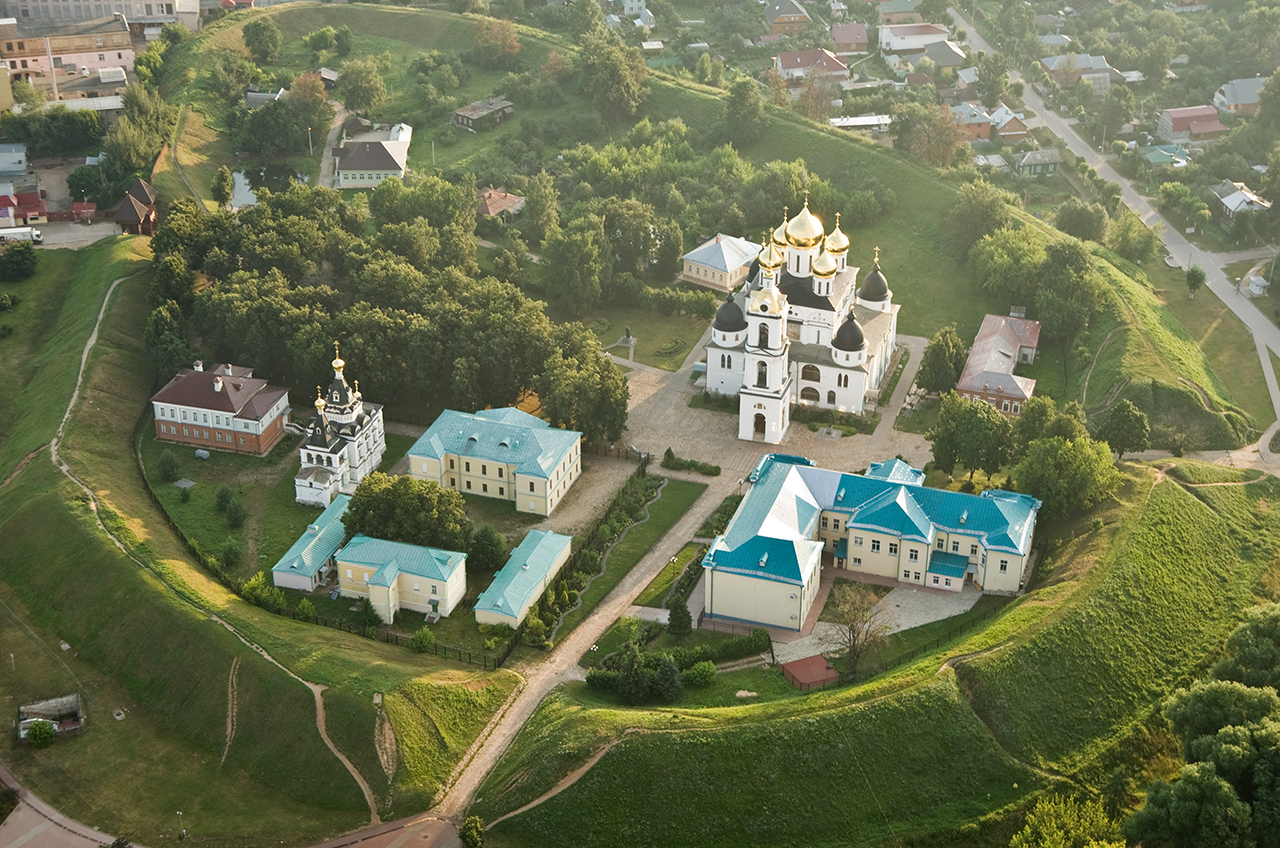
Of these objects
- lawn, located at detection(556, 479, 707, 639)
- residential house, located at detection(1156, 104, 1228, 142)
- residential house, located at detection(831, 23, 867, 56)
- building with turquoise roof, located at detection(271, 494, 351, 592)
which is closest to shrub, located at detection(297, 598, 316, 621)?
building with turquoise roof, located at detection(271, 494, 351, 592)

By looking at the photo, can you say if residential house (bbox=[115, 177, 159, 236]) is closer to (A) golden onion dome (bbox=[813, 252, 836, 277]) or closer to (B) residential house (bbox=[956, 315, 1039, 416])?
(A) golden onion dome (bbox=[813, 252, 836, 277])

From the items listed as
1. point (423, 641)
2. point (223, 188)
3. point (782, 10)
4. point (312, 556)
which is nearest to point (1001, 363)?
point (423, 641)

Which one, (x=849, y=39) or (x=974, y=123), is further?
(x=849, y=39)

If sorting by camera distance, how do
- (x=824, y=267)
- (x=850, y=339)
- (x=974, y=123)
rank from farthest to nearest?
(x=974, y=123), (x=824, y=267), (x=850, y=339)

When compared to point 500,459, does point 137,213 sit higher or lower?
higher

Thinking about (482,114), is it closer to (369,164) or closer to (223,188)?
(369,164)

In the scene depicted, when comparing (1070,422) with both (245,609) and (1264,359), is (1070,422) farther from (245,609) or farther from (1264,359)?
(245,609)

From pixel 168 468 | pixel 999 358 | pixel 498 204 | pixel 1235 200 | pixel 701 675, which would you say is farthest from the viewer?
pixel 498 204
